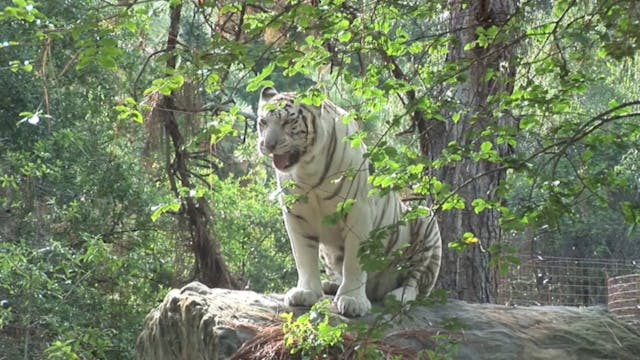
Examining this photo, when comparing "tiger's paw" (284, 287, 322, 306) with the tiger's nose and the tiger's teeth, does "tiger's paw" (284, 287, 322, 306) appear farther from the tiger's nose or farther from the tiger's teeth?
the tiger's nose

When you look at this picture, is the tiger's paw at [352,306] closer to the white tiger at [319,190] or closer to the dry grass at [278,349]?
the white tiger at [319,190]

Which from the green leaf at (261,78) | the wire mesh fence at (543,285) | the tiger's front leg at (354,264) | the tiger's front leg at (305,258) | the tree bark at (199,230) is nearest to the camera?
the green leaf at (261,78)

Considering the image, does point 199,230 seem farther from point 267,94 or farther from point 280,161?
point 280,161

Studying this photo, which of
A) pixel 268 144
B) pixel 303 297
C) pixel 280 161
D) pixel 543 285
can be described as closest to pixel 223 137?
pixel 268 144

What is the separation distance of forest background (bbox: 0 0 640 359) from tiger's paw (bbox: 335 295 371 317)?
1.92 ft

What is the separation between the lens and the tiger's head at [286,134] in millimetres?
4801

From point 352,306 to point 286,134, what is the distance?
2.83 feet

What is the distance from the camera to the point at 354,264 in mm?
4941

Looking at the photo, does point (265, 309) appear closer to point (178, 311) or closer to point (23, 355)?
point (178, 311)

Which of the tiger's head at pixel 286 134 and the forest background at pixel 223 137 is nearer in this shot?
the forest background at pixel 223 137

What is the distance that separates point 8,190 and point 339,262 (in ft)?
13.9

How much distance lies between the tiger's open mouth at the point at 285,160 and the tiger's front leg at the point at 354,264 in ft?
1.24

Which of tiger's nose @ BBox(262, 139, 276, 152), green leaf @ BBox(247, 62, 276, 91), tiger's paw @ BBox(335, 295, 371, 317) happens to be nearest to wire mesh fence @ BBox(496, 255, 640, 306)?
tiger's paw @ BBox(335, 295, 371, 317)

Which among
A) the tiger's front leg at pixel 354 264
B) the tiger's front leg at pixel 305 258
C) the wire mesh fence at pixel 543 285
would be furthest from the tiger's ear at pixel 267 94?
the wire mesh fence at pixel 543 285
